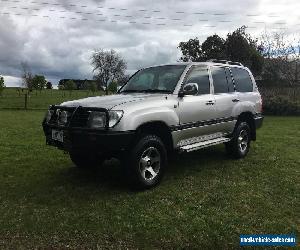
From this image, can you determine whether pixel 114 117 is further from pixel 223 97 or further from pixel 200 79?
pixel 223 97

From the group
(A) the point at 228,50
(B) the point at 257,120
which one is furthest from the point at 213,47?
(B) the point at 257,120

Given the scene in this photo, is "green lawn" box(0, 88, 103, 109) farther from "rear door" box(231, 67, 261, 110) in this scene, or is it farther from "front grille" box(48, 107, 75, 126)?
"front grille" box(48, 107, 75, 126)

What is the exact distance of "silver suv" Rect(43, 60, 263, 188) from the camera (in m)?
5.36

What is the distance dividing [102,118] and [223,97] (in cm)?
299

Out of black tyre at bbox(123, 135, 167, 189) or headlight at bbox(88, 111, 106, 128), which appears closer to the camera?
headlight at bbox(88, 111, 106, 128)

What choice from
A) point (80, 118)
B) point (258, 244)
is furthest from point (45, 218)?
point (258, 244)

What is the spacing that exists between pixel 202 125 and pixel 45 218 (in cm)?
326

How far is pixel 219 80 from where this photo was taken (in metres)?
7.51

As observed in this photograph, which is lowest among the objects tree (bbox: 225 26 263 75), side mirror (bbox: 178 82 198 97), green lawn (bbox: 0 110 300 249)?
green lawn (bbox: 0 110 300 249)

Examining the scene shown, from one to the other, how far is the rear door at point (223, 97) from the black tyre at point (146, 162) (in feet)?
5.97

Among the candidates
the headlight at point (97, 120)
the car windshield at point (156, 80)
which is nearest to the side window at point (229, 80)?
the car windshield at point (156, 80)

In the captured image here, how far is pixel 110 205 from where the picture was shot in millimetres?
5203

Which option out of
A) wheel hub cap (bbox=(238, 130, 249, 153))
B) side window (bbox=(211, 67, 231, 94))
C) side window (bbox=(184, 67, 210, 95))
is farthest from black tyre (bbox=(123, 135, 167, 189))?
wheel hub cap (bbox=(238, 130, 249, 153))

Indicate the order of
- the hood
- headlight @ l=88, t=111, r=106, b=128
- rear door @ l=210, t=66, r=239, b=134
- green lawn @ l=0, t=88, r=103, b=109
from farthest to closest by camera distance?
green lawn @ l=0, t=88, r=103, b=109
rear door @ l=210, t=66, r=239, b=134
the hood
headlight @ l=88, t=111, r=106, b=128
